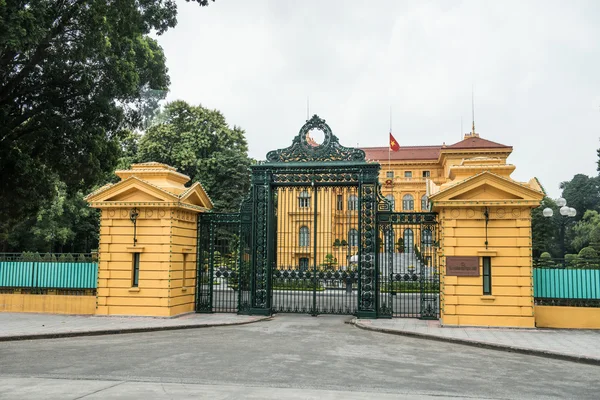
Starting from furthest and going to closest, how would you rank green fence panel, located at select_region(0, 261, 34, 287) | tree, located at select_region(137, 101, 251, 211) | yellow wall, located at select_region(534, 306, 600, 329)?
1. tree, located at select_region(137, 101, 251, 211)
2. green fence panel, located at select_region(0, 261, 34, 287)
3. yellow wall, located at select_region(534, 306, 600, 329)

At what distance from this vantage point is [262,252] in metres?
15.9

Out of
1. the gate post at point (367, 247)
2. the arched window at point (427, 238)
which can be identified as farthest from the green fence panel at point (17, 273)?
the arched window at point (427, 238)

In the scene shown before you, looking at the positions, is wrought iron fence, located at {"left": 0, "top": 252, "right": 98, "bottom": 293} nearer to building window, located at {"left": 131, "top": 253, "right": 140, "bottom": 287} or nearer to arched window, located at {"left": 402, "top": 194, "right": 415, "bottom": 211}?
building window, located at {"left": 131, "top": 253, "right": 140, "bottom": 287}

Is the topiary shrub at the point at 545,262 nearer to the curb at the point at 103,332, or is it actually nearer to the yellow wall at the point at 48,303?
the curb at the point at 103,332

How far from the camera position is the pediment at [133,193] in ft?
49.3

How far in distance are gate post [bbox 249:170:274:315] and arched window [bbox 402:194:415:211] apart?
37.8 metres

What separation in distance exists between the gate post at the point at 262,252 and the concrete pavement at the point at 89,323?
1.86ft

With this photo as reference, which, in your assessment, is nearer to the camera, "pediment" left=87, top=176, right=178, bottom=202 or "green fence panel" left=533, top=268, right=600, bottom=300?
"green fence panel" left=533, top=268, right=600, bottom=300

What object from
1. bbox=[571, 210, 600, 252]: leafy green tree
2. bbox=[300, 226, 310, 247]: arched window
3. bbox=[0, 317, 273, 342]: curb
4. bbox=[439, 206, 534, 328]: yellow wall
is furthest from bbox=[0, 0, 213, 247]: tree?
bbox=[571, 210, 600, 252]: leafy green tree

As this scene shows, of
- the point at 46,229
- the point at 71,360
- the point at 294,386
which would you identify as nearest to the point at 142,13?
the point at 71,360

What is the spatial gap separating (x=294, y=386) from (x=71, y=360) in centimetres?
416

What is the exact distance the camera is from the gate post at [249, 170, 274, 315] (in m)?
15.8

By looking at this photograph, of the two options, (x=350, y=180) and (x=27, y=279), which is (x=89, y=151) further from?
(x=350, y=180)

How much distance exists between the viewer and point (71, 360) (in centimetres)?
910
